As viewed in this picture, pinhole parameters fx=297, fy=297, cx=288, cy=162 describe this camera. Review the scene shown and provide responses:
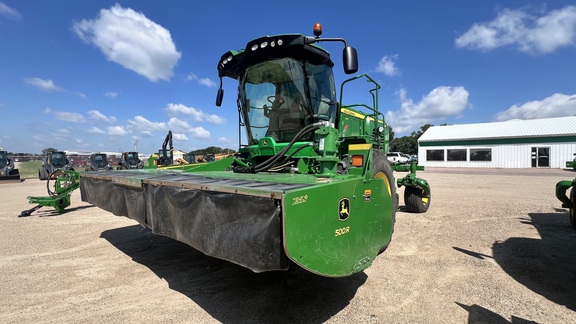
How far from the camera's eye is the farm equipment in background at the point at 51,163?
2020 centimetres

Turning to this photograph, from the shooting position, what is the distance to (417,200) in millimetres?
6918

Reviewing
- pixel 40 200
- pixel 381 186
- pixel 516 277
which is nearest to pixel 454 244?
pixel 516 277

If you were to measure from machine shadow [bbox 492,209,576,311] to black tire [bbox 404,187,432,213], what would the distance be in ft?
6.53

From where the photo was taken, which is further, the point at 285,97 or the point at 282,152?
the point at 285,97

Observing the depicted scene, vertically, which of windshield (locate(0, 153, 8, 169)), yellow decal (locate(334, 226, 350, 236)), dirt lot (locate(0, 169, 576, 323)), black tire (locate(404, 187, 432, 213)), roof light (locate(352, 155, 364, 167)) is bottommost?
dirt lot (locate(0, 169, 576, 323))

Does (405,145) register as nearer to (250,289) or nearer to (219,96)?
(219,96)

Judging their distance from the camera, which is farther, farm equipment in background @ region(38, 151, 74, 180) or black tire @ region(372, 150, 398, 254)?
farm equipment in background @ region(38, 151, 74, 180)

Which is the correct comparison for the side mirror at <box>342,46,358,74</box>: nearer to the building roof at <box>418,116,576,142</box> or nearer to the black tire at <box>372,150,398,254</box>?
the black tire at <box>372,150,398,254</box>

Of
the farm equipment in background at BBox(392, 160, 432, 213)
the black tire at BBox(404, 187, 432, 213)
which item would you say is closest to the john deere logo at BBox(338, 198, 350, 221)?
the farm equipment in background at BBox(392, 160, 432, 213)

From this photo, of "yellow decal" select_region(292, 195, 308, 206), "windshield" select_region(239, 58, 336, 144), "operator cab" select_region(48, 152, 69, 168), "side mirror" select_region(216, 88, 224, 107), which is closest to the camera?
"yellow decal" select_region(292, 195, 308, 206)

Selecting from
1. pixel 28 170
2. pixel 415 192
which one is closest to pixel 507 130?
pixel 415 192

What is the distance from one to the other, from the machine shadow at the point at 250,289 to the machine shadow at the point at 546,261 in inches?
73.1

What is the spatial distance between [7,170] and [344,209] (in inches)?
979

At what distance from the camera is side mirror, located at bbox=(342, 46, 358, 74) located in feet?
11.7
